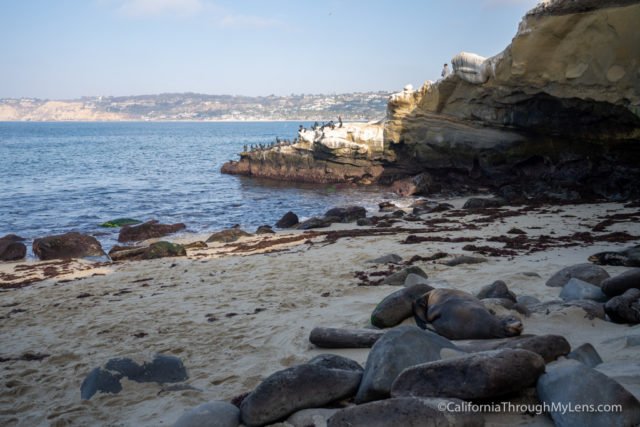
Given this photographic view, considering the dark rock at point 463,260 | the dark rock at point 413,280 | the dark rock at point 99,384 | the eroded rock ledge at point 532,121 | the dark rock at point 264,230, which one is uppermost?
the eroded rock ledge at point 532,121

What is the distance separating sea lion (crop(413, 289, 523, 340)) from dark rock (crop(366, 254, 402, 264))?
165 inches

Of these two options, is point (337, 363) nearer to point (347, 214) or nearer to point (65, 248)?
point (65, 248)

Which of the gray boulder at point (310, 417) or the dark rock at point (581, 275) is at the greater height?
the dark rock at point (581, 275)

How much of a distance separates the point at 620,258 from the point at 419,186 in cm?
1642

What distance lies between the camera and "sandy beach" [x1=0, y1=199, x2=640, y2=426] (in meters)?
4.77

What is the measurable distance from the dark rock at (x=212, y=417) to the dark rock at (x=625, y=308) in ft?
11.8

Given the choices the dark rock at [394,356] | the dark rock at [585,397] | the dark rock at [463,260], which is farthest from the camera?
the dark rock at [463,260]

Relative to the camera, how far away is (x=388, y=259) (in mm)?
10023

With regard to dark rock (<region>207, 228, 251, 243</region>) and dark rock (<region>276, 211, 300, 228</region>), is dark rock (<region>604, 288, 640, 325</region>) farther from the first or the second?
dark rock (<region>276, 211, 300, 228</region>)

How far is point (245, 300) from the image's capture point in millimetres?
8008

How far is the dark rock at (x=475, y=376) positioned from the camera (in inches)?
129

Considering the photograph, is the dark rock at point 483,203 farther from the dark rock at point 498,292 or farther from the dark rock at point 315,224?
the dark rock at point 498,292

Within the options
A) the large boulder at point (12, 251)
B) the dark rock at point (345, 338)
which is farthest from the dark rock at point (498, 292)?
the large boulder at point (12, 251)

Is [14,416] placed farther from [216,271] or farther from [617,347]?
[216,271]
